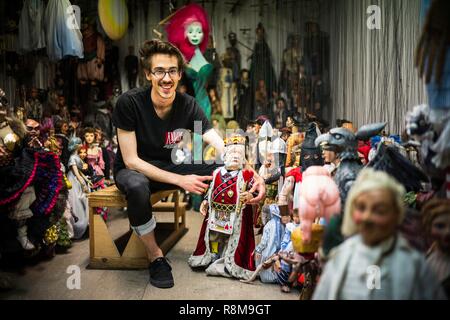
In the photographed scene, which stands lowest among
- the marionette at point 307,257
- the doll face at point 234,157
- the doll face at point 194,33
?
the marionette at point 307,257

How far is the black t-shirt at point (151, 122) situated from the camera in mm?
2406

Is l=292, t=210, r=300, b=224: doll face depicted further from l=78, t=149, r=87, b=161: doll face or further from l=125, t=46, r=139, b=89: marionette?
l=125, t=46, r=139, b=89: marionette

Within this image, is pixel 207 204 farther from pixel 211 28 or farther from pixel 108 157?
pixel 211 28

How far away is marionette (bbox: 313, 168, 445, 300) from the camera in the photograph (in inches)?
45.4

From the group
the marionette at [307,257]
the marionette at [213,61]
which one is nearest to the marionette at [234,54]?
the marionette at [213,61]

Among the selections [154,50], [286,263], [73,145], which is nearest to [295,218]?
[286,263]

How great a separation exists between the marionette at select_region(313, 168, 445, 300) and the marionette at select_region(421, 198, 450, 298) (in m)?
0.05

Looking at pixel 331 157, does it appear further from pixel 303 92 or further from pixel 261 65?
pixel 261 65

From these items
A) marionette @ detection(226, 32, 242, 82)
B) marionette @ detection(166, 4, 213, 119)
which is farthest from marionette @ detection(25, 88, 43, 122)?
marionette @ detection(226, 32, 242, 82)

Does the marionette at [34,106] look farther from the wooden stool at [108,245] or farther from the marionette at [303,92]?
the marionette at [303,92]

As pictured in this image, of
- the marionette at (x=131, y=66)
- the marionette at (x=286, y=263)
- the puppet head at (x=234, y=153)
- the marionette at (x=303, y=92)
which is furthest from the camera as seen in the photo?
the marionette at (x=131, y=66)
